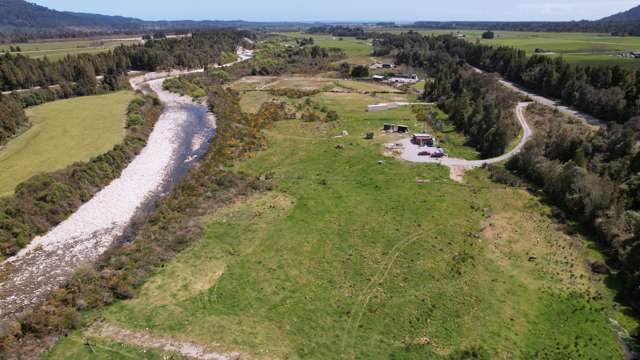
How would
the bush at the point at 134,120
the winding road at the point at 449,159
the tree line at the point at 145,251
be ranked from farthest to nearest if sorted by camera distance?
the bush at the point at 134,120, the winding road at the point at 449,159, the tree line at the point at 145,251

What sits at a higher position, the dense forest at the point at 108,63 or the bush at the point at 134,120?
the dense forest at the point at 108,63

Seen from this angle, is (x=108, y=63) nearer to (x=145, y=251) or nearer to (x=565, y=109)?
(x=145, y=251)

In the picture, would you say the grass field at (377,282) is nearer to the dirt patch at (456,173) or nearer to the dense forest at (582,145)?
the dirt patch at (456,173)

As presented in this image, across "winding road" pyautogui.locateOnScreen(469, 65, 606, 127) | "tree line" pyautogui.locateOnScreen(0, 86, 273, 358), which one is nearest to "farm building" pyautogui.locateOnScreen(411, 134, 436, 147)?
"tree line" pyautogui.locateOnScreen(0, 86, 273, 358)

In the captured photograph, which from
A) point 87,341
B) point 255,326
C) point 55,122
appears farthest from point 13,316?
point 55,122

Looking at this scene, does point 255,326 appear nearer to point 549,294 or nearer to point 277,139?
point 549,294

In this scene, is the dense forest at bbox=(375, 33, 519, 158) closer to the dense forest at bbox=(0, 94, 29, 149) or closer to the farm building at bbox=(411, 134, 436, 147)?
the farm building at bbox=(411, 134, 436, 147)

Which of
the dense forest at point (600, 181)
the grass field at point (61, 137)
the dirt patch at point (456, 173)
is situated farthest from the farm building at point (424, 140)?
the grass field at point (61, 137)

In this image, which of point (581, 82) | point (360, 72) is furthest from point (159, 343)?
point (360, 72)
